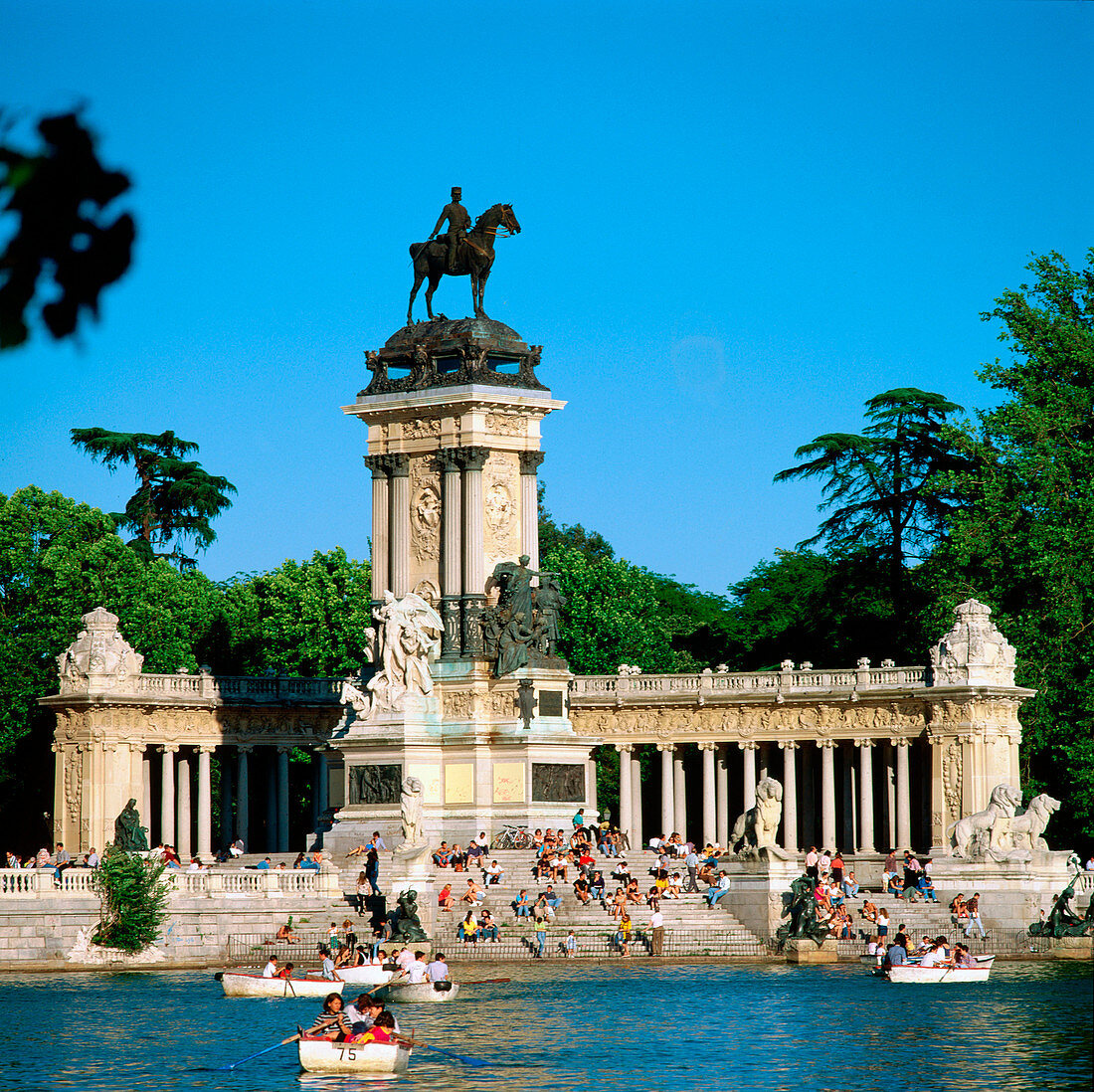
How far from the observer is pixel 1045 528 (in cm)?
5541

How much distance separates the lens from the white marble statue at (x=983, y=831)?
1832 inches

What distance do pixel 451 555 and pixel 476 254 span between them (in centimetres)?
856

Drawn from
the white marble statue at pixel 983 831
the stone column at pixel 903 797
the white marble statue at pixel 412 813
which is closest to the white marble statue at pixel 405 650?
the white marble statue at pixel 412 813

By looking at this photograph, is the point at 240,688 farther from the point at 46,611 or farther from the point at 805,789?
the point at 805,789

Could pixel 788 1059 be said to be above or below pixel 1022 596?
below

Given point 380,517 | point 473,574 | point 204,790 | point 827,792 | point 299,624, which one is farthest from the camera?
point 299,624

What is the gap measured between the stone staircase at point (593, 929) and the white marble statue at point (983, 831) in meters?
6.31

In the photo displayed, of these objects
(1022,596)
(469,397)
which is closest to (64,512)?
(469,397)

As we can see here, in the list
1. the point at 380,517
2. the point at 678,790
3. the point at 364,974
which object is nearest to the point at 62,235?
the point at 364,974

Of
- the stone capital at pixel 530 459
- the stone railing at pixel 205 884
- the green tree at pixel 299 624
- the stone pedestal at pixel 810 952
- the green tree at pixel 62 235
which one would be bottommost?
the stone pedestal at pixel 810 952

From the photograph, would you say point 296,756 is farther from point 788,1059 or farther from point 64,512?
point 788,1059

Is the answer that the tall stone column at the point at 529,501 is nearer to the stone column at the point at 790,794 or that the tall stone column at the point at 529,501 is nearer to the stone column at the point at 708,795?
the stone column at the point at 708,795

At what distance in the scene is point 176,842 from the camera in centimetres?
6259

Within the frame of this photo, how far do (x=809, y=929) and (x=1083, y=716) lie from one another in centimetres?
1649
